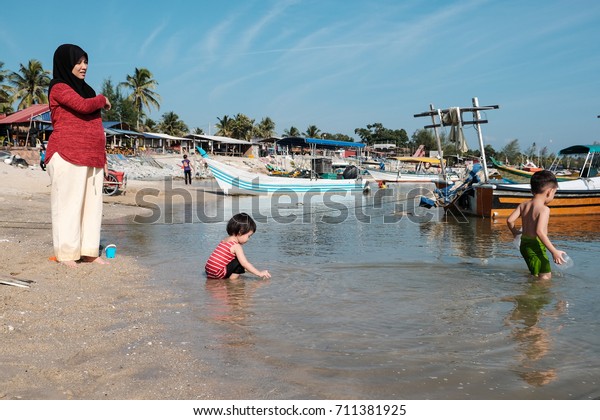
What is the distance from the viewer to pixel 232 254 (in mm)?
5984

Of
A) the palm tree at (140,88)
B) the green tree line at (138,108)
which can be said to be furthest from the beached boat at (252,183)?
the palm tree at (140,88)

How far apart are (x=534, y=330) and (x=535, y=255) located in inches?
86.9

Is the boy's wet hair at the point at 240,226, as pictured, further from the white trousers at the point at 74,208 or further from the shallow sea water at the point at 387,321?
the white trousers at the point at 74,208

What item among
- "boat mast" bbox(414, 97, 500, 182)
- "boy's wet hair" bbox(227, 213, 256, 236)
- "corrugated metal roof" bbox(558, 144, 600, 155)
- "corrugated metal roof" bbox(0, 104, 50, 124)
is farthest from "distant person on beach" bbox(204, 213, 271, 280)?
"corrugated metal roof" bbox(0, 104, 50, 124)

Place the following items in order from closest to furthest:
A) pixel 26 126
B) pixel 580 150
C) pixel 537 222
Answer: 1. pixel 537 222
2. pixel 580 150
3. pixel 26 126

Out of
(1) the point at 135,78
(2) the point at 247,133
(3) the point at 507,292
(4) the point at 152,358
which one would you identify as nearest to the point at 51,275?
(4) the point at 152,358

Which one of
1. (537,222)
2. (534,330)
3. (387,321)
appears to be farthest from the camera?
(537,222)

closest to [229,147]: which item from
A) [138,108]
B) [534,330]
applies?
[138,108]

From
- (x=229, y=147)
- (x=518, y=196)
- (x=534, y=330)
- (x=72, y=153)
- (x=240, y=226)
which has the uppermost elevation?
(x=229, y=147)

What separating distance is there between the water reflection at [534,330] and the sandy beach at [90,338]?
1831mm

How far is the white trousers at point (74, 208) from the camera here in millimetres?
5484

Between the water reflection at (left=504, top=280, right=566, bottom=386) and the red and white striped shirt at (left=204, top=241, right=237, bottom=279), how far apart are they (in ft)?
9.82

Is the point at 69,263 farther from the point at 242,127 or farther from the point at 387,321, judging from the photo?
the point at 242,127
